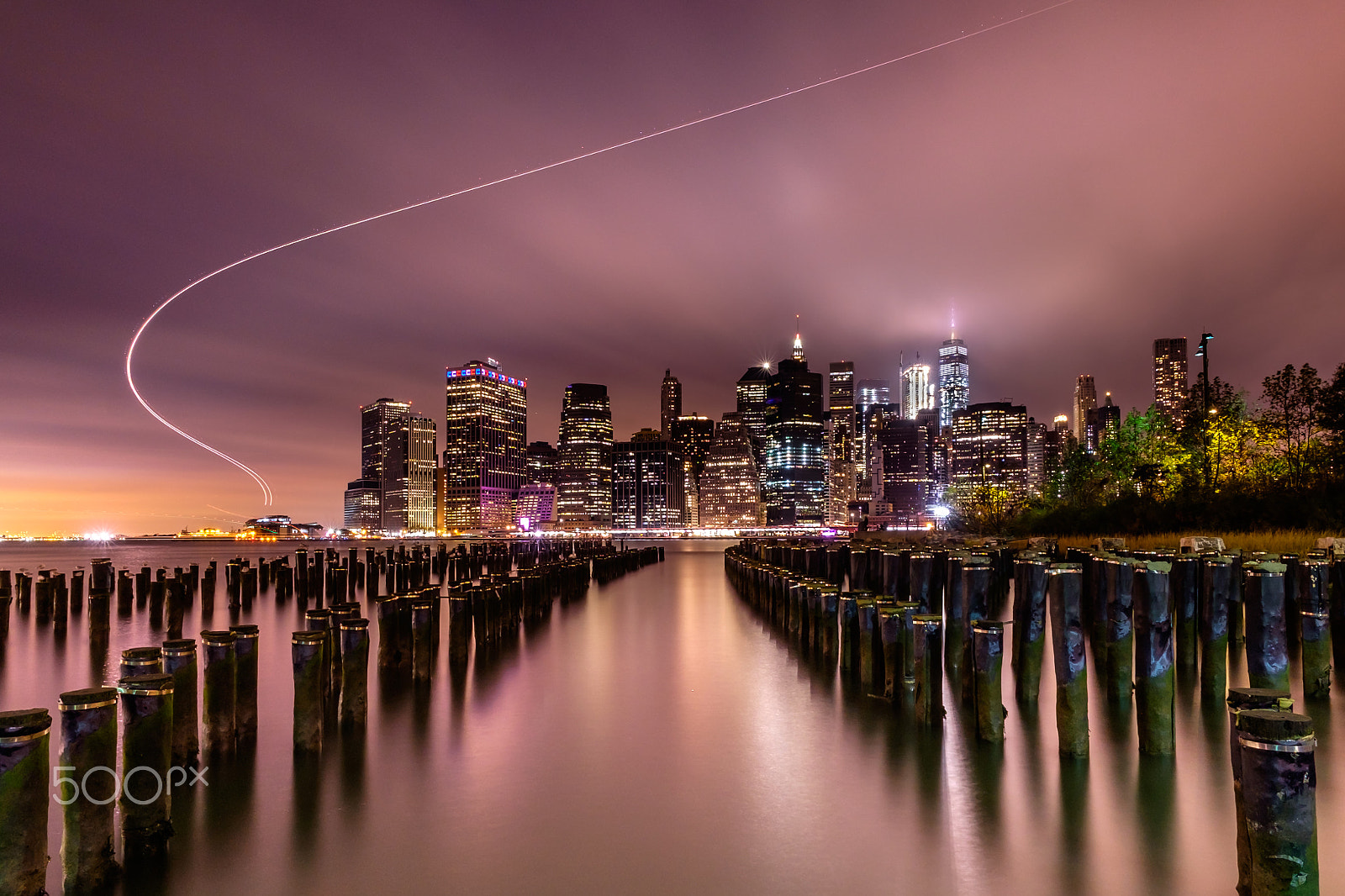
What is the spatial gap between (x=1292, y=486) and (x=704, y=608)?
74.6 ft

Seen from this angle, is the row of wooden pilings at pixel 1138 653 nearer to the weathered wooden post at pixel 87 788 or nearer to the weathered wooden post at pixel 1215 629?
the weathered wooden post at pixel 1215 629

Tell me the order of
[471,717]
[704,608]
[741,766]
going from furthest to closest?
[704,608] < [471,717] < [741,766]

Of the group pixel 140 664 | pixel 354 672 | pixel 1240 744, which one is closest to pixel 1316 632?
pixel 1240 744

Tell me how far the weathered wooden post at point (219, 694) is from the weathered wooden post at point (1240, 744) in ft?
28.8

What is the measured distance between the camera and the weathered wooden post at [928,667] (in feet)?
28.9

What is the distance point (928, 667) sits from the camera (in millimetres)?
9047

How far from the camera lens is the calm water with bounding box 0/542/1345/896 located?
5.86 m

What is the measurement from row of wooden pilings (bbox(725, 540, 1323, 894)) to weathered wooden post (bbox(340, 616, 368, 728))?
6.59 metres

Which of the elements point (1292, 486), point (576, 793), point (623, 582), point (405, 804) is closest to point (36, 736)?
point (405, 804)

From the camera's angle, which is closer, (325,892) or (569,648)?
(325,892)

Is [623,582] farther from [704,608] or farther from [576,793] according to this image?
[576,793]

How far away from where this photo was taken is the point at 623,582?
37.1 metres

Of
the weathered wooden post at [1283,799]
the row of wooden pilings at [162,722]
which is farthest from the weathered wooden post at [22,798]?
the weathered wooden post at [1283,799]

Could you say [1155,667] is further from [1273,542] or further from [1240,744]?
[1273,542]
